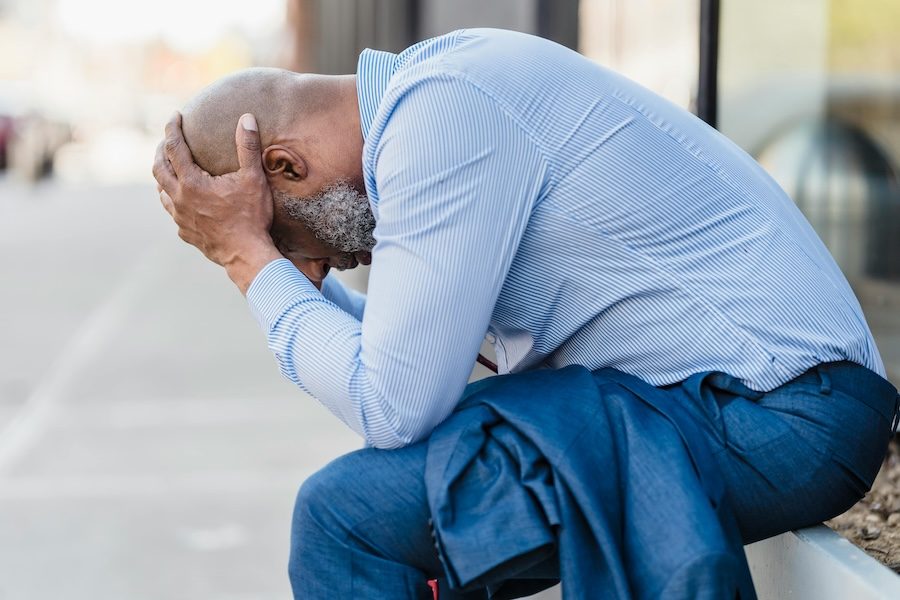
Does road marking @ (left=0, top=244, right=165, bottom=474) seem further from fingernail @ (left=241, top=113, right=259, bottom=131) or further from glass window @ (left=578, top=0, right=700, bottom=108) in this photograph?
fingernail @ (left=241, top=113, right=259, bottom=131)

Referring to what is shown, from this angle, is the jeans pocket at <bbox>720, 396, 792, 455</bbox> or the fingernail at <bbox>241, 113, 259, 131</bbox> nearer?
the jeans pocket at <bbox>720, 396, 792, 455</bbox>

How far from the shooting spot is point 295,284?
1.96 metres

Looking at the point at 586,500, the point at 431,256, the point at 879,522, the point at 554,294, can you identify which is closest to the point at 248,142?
the point at 431,256

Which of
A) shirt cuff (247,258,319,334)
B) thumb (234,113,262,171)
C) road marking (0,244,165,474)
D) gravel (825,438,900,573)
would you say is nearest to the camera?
shirt cuff (247,258,319,334)

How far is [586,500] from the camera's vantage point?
5.37 feet

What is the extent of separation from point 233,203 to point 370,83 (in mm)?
315

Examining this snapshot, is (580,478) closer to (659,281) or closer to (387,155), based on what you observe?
(659,281)

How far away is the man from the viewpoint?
5.81 feet

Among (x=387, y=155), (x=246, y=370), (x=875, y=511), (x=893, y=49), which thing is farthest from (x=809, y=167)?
(x=387, y=155)

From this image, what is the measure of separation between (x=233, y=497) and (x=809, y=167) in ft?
9.42

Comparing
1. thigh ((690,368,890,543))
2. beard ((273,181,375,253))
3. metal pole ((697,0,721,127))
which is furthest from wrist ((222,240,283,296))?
metal pole ((697,0,721,127))

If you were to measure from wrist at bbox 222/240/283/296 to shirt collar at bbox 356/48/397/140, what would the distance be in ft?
0.83

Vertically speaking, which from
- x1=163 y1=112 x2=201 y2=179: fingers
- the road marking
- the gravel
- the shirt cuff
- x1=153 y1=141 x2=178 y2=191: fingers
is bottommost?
the road marking

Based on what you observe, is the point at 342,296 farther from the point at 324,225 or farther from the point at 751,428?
the point at 751,428
